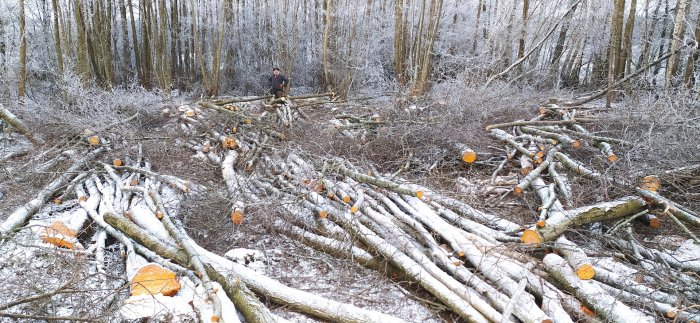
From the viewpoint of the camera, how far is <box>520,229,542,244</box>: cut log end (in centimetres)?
342

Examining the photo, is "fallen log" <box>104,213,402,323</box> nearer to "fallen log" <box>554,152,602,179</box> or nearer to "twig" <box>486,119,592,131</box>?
"fallen log" <box>554,152,602,179</box>

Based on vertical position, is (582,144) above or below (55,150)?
above

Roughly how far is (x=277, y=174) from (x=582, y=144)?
4.30m

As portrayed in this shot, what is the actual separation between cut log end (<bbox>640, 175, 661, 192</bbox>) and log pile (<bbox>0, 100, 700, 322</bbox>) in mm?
47

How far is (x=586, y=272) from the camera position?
9.73 ft

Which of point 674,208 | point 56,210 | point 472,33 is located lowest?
point 56,210

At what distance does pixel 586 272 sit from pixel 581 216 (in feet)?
2.88

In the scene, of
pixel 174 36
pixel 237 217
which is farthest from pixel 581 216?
pixel 174 36

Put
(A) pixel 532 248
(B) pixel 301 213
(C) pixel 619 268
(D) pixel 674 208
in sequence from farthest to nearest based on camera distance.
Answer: (B) pixel 301 213 → (D) pixel 674 208 → (A) pixel 532 248 → (C) pixel 619 268

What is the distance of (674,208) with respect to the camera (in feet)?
11.9

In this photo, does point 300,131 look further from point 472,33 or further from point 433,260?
point 472,33

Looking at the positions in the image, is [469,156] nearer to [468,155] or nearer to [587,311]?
[468,155]

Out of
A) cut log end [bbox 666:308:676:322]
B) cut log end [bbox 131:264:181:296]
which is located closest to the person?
cut log end [bbox 131:264:181:296]

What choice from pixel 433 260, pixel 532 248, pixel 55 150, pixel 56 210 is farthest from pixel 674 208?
pixel 55 150
